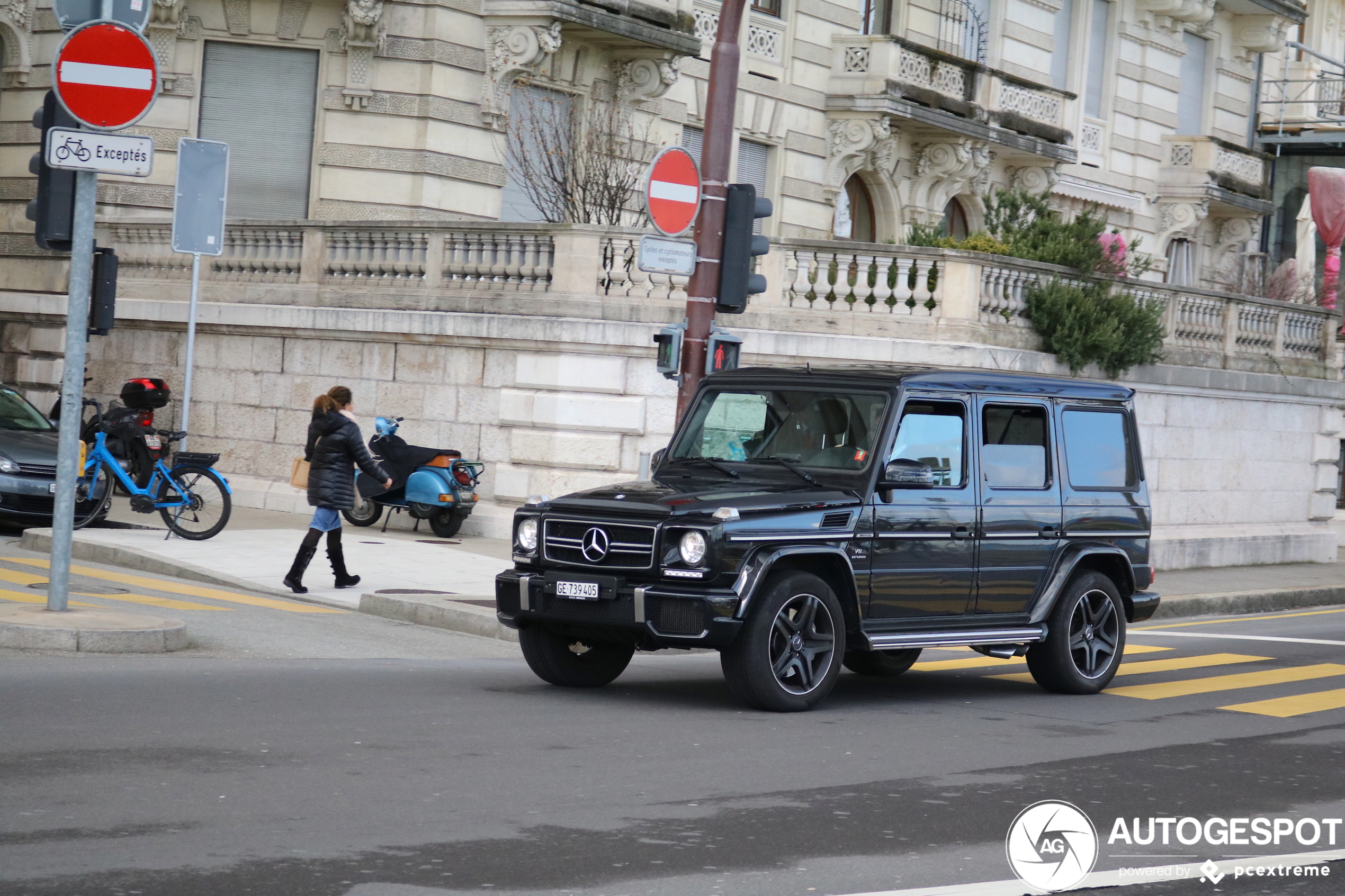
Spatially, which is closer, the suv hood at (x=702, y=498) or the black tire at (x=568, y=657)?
the suv hood at (x=702, y=498)

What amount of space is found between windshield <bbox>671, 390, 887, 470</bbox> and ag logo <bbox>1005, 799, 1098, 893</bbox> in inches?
124

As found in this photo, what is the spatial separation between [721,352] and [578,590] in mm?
4279

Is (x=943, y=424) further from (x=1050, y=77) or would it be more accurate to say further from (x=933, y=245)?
(x=1050, y=77)

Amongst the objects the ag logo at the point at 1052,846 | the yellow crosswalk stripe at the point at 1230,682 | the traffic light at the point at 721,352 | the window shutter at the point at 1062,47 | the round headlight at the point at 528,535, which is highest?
the window shutter at the point at 1062,47

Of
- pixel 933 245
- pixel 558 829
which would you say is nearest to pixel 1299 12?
pixel 933 245

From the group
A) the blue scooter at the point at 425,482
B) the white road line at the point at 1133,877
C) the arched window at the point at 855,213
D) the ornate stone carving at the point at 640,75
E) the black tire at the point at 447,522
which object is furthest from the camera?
the arched window at the point at 855,213

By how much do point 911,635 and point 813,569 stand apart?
764 mm

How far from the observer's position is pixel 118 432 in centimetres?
1755

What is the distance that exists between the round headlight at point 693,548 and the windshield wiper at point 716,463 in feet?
3.29

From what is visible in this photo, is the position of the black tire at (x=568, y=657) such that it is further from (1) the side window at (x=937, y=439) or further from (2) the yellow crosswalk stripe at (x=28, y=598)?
(2) the yellow crosswalk stripe at (x=28, y=598)

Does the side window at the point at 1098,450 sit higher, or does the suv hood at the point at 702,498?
the side window at the point at 1098,450

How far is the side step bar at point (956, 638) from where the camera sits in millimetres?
9656

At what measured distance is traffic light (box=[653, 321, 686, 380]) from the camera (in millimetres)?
13219

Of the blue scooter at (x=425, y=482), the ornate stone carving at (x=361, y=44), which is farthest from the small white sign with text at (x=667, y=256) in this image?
the ornate stone carving at (x=361, y=44)
